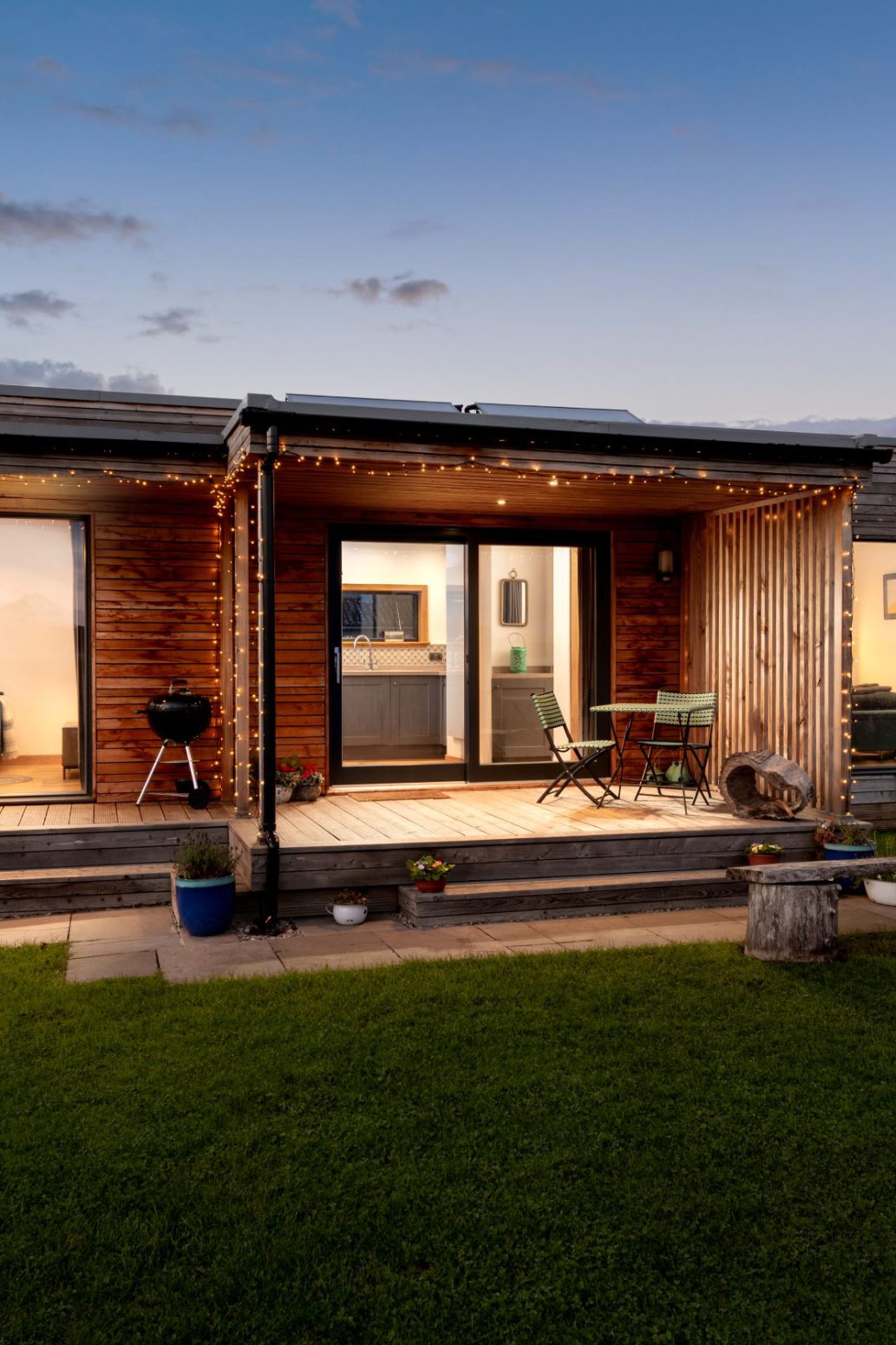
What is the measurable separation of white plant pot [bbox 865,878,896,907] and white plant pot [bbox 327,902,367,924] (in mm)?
3269

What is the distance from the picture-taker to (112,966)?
5.06 meters

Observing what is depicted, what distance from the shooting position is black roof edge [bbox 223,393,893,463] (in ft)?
19.4

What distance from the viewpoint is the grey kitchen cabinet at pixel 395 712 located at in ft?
32.3

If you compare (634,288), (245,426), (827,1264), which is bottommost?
(827,1264)

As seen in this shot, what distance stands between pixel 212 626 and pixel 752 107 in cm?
721

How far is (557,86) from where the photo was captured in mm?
9938

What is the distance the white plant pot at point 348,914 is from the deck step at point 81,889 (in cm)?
128

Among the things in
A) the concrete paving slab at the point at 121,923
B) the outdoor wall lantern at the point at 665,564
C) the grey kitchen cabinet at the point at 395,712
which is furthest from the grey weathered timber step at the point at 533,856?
the grey kitchen cabinet at the point at 395,712

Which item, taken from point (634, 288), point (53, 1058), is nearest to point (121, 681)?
point (53, 1058)

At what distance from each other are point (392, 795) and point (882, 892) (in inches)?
152

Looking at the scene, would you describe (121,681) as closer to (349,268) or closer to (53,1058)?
(53,1058)

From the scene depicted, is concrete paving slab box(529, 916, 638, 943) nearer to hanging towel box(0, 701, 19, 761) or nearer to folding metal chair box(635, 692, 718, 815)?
folding metal chair box(635, 692, 718, 815)

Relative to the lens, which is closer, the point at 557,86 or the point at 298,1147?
the point at 298,1147

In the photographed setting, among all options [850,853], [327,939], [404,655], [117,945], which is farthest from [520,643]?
[117,945]
